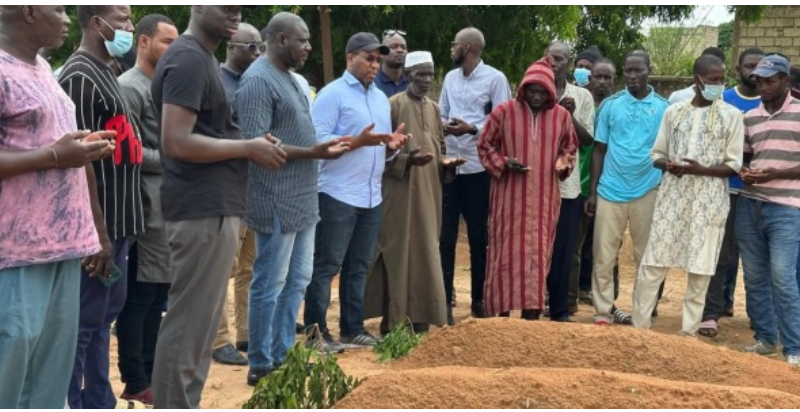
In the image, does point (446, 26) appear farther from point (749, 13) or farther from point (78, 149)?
point (78, 149)

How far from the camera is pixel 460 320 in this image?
888 centimetres

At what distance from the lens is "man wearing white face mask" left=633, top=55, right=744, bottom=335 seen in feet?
25.6

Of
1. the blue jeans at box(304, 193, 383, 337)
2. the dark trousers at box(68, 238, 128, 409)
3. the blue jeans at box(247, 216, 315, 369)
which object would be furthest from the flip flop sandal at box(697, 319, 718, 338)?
the dark trousers at box(68, 238, 128, 409)

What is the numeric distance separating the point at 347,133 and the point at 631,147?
2.40 metres

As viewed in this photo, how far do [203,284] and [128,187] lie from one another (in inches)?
29.7

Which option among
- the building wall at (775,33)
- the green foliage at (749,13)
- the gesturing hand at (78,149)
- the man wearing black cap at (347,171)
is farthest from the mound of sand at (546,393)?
the building wall at (775,33)

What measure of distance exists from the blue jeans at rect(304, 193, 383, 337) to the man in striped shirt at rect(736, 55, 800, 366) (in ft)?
8.47

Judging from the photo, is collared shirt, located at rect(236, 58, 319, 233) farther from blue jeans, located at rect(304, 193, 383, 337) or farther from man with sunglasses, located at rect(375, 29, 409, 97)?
man with sunglasses, located at rect(375, 29, 409, 97)

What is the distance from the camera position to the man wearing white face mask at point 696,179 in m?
7.80

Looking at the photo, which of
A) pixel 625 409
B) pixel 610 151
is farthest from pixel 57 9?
pixel 610 151

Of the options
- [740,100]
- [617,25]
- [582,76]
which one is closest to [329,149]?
[740,100]

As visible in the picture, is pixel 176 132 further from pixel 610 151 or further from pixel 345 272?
pixel 610 151

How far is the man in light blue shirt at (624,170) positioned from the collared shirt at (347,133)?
210cm

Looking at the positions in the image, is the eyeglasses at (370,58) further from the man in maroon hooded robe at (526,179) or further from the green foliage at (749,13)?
the green foliage at (749,13)
